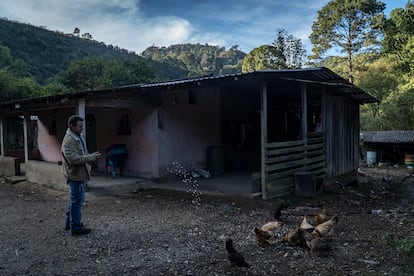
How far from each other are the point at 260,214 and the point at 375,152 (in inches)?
553

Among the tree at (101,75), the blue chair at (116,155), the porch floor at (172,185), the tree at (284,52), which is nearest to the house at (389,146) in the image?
the tree at (284,52)

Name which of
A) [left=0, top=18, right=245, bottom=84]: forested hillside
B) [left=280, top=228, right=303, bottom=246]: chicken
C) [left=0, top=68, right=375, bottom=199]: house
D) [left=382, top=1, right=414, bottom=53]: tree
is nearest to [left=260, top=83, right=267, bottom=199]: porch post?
[left=0, top=68, right=375, bottom=199]: house

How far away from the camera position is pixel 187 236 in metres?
4.67

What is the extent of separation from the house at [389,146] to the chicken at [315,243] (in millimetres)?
14746

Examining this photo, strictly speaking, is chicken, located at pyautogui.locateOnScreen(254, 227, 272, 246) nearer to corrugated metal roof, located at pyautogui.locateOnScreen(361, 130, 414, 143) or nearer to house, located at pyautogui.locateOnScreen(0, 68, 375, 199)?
house, located at pyautogui.locateOnScreen(0, 68, 375, 199)

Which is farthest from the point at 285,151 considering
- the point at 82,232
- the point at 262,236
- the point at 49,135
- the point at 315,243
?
the point at 49,135

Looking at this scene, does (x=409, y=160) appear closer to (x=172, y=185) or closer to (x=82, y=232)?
(x=172, y=185)

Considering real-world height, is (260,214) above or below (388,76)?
below

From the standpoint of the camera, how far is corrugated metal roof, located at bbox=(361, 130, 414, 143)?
1642 cm

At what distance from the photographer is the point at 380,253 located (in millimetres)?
3943

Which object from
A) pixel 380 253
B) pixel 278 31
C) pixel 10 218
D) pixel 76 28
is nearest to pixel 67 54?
pixel 76 28

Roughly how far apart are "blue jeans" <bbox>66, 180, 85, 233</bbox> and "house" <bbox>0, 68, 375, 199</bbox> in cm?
312

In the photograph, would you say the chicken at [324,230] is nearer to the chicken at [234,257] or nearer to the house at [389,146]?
the chicken at [234,257]

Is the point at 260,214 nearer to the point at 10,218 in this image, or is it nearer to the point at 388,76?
the point at 10,218
